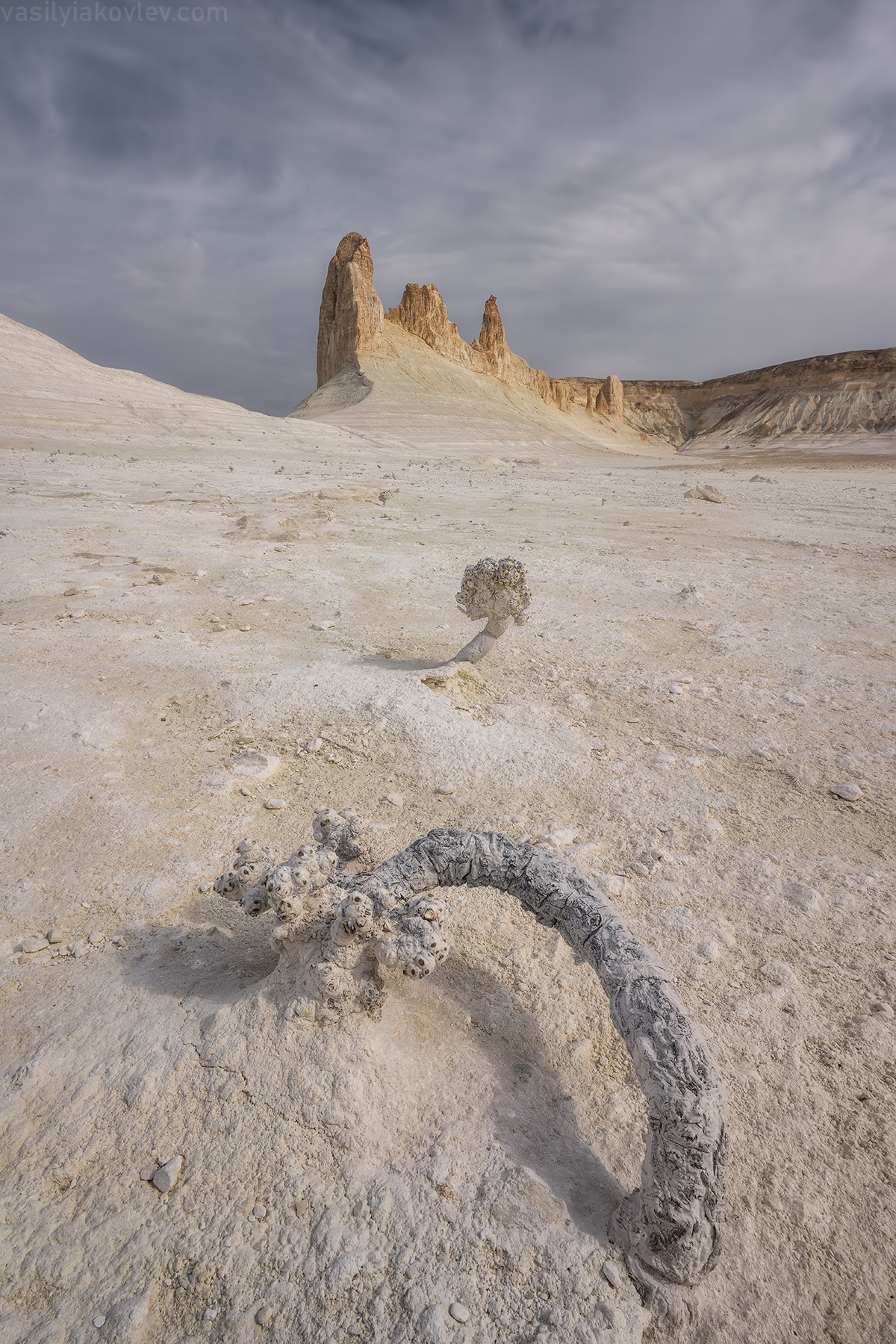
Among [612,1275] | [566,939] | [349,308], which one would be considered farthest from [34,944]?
[349,308]

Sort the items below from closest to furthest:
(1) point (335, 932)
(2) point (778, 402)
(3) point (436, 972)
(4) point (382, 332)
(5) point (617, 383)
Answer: (1) point (335, 932)
(3) point (436, 972)
(4) point (382, 332)
(2) point (778, 402)
(5) point (617, 383)

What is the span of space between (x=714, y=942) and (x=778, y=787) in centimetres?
129

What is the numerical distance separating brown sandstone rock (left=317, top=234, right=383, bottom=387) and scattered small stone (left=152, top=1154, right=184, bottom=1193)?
4957 centimetres

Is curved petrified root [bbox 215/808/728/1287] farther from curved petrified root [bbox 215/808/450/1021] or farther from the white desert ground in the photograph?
the white desert ground

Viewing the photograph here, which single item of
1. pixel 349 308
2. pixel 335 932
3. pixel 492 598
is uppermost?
pixel 349 308

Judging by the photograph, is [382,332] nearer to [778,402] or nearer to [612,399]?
[612,399]

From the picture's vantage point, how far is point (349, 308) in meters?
46.0

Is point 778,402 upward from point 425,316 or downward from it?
downward

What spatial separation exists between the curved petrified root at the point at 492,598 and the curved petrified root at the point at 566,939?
2.68 meters

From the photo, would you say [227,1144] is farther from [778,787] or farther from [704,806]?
[778,787]

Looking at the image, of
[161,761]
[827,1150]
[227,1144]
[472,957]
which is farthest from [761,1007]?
[161,761]

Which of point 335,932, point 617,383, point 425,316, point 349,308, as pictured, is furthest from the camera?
point 617,383

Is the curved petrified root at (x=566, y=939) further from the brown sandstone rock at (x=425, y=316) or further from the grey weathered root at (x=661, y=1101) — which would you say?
the brown sandstone rock at (x=425, y=316)

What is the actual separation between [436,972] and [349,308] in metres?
53.3
